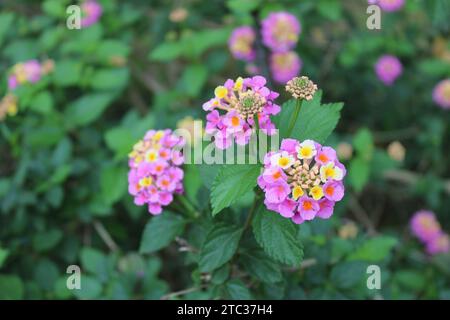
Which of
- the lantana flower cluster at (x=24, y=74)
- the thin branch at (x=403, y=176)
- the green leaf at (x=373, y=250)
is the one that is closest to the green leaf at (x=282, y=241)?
the green leaf at (x=373, y=250)

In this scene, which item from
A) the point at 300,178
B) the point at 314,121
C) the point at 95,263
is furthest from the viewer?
the point at 95,263

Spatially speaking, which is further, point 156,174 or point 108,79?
point 108,79

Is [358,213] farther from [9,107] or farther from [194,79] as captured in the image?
[9,107]

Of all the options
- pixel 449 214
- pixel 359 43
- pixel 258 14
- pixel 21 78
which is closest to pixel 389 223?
pixel 449 214

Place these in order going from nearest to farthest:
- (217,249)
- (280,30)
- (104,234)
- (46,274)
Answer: (217,249), (46,274), (104,234), (280,30)

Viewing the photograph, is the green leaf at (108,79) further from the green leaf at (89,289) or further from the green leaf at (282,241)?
the green leaf at (282,241)

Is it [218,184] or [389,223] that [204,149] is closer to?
[218,184]

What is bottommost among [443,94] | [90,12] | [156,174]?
[156,174]

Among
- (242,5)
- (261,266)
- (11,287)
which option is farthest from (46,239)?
(242,5)

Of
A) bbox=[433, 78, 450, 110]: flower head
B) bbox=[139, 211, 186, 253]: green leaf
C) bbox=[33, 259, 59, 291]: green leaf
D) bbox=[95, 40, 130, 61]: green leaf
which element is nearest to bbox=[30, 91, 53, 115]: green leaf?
bbox=[95, 40, 130, 61]: green leaf
